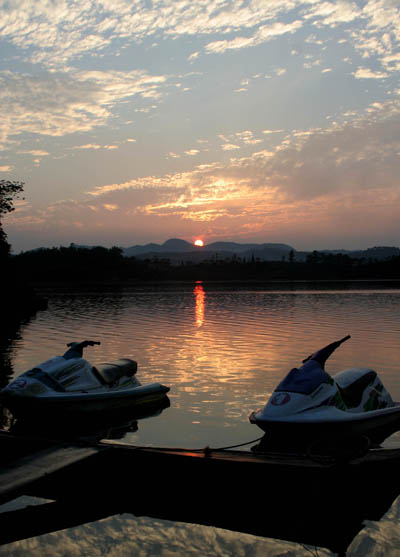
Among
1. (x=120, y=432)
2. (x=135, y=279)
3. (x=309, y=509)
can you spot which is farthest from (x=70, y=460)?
(x=135, y=279)

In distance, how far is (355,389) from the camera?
44.4 ft

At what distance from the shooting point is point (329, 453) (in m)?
11.9

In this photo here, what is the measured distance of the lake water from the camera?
27.3 feet

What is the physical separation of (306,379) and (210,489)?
161 inches

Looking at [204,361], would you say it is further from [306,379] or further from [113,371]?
[306,379]

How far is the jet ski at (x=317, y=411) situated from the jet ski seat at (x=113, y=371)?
546 centimetres

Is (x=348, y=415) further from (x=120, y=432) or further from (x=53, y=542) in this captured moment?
(x=53, y=542)

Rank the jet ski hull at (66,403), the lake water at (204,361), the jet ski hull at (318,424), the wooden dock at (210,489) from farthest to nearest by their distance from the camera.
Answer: the jet ski hull at (66,403) → the jet ski hull at (318,424) → the wooden dock at (210,489) → the lake water at (204,361)

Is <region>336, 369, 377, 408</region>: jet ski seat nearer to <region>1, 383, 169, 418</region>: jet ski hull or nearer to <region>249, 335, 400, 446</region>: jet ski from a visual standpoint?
<region>249, 335, 400, 446</region>: jet ski

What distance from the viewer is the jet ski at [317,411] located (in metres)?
11.9

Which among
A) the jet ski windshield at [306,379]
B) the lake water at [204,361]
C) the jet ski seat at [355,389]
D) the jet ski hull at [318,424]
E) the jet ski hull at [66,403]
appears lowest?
the lake water at [204,361]

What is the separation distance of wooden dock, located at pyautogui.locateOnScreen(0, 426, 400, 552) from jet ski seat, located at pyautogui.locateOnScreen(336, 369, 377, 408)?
3.32 m

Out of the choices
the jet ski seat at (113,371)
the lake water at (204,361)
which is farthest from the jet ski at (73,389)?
the lake water at (204,361)

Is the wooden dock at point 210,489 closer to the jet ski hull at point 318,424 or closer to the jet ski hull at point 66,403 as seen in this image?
the jet ski hull at point 318,424
